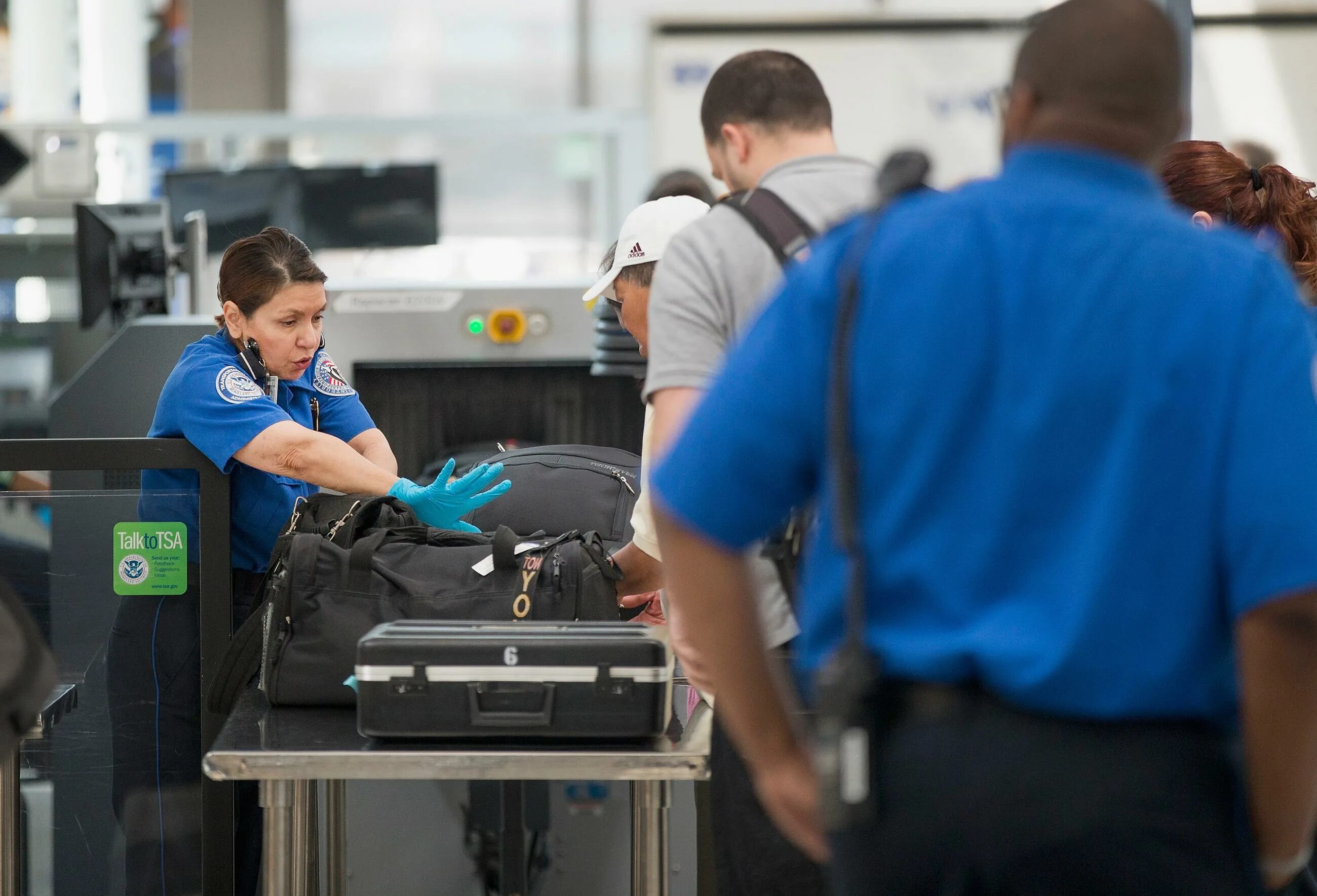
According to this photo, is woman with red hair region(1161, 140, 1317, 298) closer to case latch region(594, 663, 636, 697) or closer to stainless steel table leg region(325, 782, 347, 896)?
case latch region(594, 663, 636, 697)

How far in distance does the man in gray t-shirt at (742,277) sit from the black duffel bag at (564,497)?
32.3 inches

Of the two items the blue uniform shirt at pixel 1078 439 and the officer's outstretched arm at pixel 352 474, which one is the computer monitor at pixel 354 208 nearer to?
the officer's outstretched arm at pixel 352 474

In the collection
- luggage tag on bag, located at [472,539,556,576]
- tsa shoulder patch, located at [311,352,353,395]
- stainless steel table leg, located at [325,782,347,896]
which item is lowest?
stainless steel table leg, located at [325,782,347,896]

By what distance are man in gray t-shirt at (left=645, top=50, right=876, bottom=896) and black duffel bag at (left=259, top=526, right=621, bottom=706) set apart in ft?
1.07

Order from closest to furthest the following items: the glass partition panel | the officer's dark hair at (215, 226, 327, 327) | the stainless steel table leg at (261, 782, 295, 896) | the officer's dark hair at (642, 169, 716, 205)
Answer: the stainless steel table leg at (261, 782, 295, 896)
the glass partition panel
the officer's dark hair at (215, 226, 327, 327)
the officer's dark hair at (642, 169, 716, 205)

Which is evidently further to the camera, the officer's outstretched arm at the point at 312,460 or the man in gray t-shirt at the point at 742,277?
the officer's outstretched arm at the point at 312,460

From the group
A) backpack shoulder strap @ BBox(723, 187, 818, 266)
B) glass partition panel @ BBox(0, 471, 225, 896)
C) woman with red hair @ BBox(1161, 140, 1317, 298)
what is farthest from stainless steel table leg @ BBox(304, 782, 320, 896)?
woman with red hair @ BBox(1161, 140, 1317, 298)

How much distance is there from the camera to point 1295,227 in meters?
1.87

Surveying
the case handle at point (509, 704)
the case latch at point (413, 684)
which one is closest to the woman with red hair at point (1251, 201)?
the case handle at point (509, 704)

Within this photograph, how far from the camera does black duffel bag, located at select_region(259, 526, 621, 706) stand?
76.6 inches

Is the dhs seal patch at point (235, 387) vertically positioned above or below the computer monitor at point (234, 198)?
below

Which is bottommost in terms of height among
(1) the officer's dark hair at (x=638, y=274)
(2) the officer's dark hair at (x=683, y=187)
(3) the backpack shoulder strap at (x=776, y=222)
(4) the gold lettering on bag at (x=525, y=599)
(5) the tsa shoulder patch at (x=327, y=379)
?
(4) the gold lettering on bag at (x=525, y=599)

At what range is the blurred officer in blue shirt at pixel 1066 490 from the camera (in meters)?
0.90

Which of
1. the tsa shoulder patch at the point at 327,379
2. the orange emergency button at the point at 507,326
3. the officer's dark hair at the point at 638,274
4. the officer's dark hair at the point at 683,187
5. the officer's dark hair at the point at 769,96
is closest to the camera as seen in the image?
the officer's dark hair at the point at 769,96
